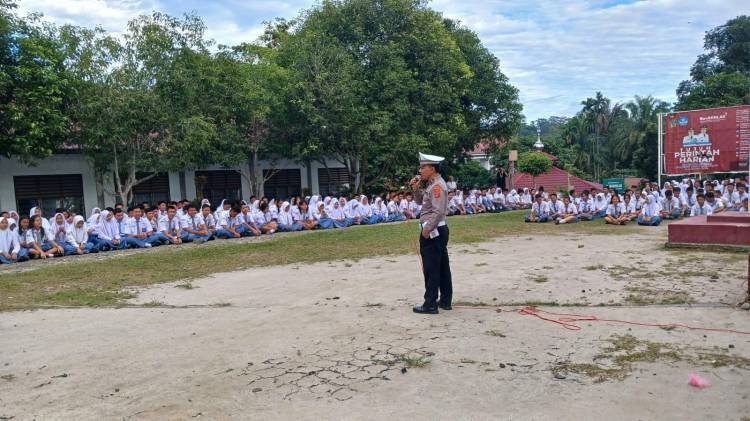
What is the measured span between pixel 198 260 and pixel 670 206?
12.9 m

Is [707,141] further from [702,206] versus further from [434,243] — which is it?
[434,243]

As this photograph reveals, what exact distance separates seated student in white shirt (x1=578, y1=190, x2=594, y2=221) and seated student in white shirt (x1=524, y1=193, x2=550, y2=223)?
970 millimetres

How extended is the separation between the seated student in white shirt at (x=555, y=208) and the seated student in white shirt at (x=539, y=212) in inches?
4.6

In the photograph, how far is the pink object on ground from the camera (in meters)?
3.82

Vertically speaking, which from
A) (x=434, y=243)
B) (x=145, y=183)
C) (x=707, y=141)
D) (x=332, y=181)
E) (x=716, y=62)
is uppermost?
(x=716, y=62)

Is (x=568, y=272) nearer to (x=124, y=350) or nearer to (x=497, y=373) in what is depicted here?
(x=497, y=373)

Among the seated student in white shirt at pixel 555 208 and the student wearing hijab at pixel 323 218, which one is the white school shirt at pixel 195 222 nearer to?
the student wearing hijab at pixel 323 218

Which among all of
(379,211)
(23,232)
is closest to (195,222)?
(23,232)

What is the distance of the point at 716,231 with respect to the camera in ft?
32.1

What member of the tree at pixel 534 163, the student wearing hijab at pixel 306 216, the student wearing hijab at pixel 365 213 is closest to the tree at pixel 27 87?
the student wearing hijab at pixel 306 216

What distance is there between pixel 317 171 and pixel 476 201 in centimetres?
756

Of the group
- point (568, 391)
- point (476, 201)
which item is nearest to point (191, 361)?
point (568, 391)

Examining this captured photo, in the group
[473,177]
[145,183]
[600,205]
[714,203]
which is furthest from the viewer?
[473,177]

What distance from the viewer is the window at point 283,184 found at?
2500 centimetres
